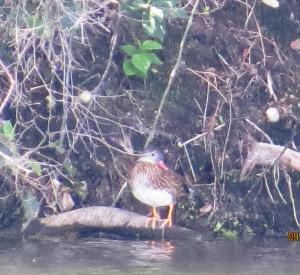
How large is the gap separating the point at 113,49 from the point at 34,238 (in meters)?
1.89

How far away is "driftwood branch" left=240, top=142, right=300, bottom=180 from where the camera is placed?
21.8 ft

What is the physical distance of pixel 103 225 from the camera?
6.50 m

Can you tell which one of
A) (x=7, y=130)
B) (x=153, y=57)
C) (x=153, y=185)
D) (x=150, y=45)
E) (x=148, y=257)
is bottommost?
(x=148, y=257)

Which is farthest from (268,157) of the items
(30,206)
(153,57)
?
(30,206)

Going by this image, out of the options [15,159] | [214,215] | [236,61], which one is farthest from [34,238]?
[236,61]

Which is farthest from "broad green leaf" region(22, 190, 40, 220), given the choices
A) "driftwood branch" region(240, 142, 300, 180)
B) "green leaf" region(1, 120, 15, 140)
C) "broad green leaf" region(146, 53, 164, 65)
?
"driftwood branch" region(240, 142, 300, 180)

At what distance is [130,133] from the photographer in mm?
6895

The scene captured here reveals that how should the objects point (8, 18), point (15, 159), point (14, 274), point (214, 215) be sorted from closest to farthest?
point (14, 274) → point (15, 159) → point (8, 18) → point (214, 215)

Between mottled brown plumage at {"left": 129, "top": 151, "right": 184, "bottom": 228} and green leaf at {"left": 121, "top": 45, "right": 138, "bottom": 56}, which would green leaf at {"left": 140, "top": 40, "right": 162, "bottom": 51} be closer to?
green leaf at {"left": 121, "top": 45, "right": 138, "bottom": 56}

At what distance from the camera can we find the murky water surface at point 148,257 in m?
5.53

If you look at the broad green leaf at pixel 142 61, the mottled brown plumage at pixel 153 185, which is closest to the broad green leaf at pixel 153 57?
the broad green leaf at pixel 142 61

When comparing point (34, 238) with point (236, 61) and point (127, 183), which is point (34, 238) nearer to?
point (127, 183)

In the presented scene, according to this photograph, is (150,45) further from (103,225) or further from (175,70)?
(103,225)

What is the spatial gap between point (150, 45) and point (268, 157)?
151 centimetres
